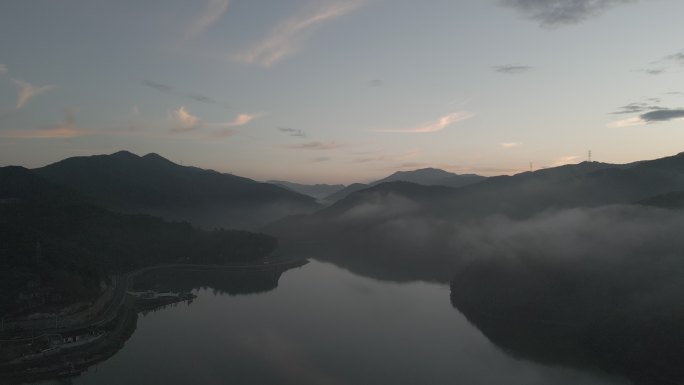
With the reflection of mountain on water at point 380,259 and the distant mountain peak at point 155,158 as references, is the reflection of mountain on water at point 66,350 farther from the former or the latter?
the distant mountain peak at point 155,158

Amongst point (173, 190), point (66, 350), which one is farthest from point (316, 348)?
point (173, 190)

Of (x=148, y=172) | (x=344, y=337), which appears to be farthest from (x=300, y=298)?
(x=148, y=172)

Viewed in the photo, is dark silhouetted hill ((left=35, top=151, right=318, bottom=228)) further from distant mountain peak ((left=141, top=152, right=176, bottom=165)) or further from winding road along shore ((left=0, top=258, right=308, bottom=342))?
winding road along shore ((left=0, top=258, right=308, bottom=342))

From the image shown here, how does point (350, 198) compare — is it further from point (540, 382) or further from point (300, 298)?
point (540, 382)

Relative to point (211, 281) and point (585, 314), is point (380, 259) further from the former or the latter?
point (585, 314)

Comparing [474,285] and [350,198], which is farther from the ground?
[350,198]

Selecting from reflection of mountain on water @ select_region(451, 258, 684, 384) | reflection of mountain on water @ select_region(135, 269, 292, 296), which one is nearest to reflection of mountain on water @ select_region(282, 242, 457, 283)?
reflection of mountain on water @ select_region(451, 258, 684, 384)

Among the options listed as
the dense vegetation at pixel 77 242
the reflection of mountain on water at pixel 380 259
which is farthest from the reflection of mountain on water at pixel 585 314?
the dense vegetation at pixel 77 242
